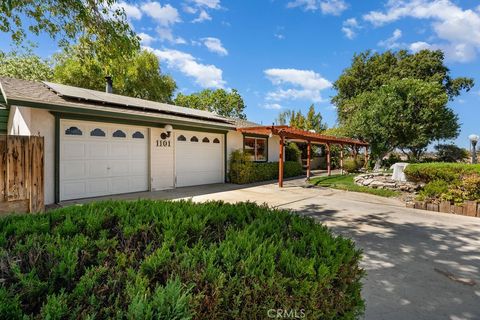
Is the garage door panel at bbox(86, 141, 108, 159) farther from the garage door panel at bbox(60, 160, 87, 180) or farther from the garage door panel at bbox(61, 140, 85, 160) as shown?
the garage door panel at bbox(60, 160, 87, 180)

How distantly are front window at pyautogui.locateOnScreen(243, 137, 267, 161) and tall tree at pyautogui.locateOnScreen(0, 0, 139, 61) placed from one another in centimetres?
848

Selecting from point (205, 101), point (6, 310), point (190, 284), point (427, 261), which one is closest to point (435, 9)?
point (427, 261)

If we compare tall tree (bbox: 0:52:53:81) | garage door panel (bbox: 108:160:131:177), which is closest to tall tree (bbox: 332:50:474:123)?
garage door panel (bbox: 108:160:131:177)

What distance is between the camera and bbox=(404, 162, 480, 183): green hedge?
723cm

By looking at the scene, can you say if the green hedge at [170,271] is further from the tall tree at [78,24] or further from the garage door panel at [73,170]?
the garage door panel at [73,170]

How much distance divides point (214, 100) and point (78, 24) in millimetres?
28142

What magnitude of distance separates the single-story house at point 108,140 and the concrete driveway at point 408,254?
4.30 ft

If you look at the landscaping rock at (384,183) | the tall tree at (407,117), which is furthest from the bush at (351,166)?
the landscaping rock at (384,183)

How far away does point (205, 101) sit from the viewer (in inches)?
1325

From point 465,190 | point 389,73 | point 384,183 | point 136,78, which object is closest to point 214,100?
point 136,78

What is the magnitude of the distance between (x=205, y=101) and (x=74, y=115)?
2674 cm

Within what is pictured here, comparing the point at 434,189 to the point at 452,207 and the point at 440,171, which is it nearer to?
the point at 440,171

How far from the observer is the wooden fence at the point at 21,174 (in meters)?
5.33

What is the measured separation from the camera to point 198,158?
11.6m
